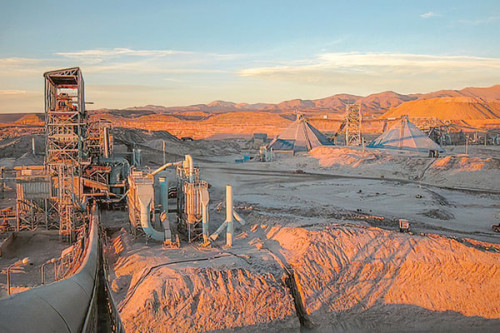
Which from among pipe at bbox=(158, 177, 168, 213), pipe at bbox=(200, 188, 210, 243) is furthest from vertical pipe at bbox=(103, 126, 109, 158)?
pipe at bbox=(200, 188, 210, 243)

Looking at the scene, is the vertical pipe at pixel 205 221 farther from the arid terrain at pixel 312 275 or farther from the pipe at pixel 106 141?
the pipe at pixel 106 141

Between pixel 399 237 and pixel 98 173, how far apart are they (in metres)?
19.6

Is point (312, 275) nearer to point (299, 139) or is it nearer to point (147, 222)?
point (147, 222)

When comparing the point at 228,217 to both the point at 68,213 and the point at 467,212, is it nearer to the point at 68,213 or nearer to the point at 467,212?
the point at 68,213

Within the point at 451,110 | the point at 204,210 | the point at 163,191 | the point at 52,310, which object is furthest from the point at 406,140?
the point at 451,110

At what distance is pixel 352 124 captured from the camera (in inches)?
2581

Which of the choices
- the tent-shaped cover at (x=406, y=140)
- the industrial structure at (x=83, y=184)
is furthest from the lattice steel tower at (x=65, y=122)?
the tent-shaped cover at (x=406, y=140)

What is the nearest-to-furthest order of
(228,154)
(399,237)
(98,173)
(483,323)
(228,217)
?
(483,323)
(399,237)
(228,217)
(98,173)
(228,154)

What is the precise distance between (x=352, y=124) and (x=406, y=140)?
11820mm

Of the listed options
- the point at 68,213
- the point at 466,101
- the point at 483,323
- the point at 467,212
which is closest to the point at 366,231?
the point at 483,323

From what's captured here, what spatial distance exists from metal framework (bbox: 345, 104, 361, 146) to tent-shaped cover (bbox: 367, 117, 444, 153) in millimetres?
6114

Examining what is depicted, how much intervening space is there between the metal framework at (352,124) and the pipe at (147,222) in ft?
159

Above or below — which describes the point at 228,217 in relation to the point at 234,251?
above

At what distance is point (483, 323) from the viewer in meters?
15.1
